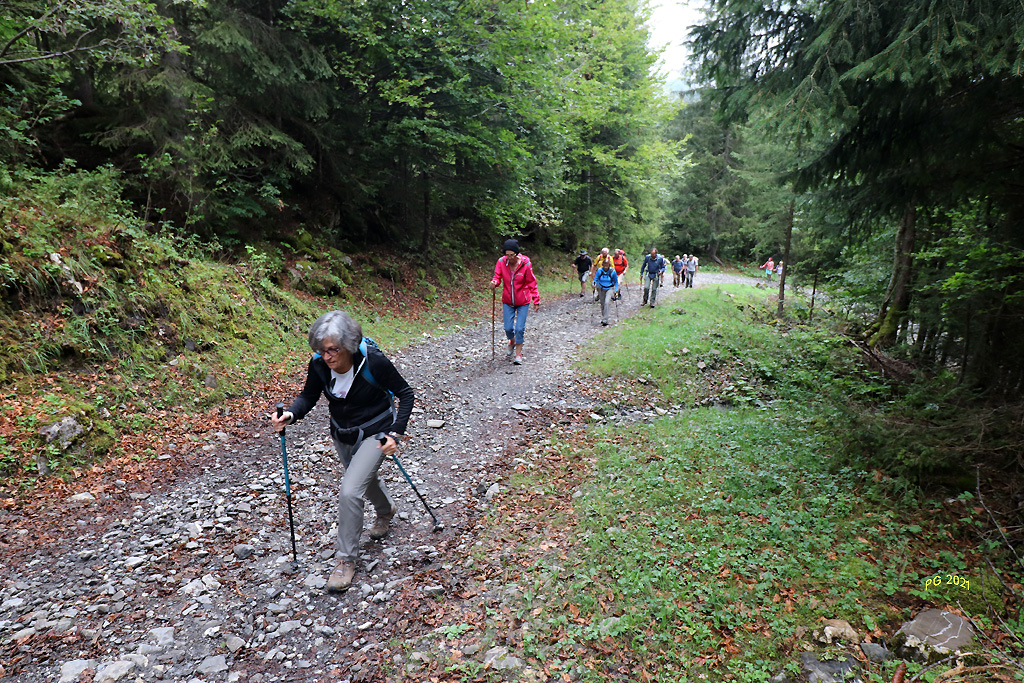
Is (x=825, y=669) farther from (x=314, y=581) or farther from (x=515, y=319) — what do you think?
(x=515, y=319)

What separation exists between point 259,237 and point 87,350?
A: 6.62 meters

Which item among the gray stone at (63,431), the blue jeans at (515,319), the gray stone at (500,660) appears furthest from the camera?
the blue jeans at (515,319)

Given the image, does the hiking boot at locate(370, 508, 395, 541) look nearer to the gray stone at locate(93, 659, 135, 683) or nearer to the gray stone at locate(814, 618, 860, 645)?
the gray stone at locate(93, 659, 135, 683)

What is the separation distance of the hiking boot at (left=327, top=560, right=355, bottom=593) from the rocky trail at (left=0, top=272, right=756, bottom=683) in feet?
0.22

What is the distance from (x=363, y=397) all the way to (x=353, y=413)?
0.55ft

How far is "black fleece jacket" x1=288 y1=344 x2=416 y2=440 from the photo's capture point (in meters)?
4.06

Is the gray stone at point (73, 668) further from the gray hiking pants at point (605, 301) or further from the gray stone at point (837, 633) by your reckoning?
the gray hiking pants at point (605, 301)

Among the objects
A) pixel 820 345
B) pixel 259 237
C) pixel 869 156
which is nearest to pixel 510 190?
pixel 259 237

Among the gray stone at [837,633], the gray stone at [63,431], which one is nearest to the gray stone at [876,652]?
the gray stone at [837,633]

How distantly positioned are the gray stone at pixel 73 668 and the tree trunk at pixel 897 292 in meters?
13.2

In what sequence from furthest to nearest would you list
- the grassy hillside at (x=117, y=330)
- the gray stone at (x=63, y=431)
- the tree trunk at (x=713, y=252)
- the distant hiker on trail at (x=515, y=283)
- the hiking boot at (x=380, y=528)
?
1. the tree trunk at (x=713, y=252)
2. the distant hiker on trail at (x=515, y=283)
3. the grassy hillside at (x=117, y=330)
4. the gray stone at (x=63, y=431)
5. the hiking boot at (x=380, y=528)

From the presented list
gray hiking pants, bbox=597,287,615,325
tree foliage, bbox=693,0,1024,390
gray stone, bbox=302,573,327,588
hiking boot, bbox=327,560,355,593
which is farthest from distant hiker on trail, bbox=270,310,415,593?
gray hiking pants, bbox=597,287,615,325

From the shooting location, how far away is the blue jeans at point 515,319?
10070mm

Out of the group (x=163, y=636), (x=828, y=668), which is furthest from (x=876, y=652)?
(x=163, y=636)
